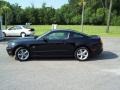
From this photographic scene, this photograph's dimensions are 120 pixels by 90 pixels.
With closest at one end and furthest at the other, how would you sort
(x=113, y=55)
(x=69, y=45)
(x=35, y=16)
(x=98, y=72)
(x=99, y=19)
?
1. (x=98, y=72)
2. (x=69, y=45)
3. (x=113, y=55)
4. (x=99, y=19)
5. (x=35, y=16)

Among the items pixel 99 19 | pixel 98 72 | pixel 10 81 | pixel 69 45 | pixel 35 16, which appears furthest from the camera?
pixel 35 16

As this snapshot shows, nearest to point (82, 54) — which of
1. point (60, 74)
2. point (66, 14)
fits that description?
point (60, 74)

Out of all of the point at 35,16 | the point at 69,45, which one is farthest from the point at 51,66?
the point at 35,16

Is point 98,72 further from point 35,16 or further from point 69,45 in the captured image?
point 35,16

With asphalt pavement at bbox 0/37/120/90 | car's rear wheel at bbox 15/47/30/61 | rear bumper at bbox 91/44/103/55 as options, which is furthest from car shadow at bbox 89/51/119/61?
car's rear wheel at bbox 15/47/30/61

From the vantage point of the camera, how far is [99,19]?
2923 inches

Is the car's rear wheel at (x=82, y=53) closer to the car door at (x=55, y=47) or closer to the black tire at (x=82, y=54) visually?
the black tire at (x=82, y=54)

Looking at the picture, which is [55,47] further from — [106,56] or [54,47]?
[106,56]

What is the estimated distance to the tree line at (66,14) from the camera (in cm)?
7425

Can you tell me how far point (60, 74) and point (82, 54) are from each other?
11.4 ft

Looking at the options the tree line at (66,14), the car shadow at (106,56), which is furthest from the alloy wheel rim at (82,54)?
the tree line at (66,14)

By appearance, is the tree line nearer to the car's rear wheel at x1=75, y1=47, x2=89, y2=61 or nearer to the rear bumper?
the rear bumper

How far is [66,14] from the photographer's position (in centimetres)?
8175

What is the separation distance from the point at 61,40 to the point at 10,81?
4.79 meters
